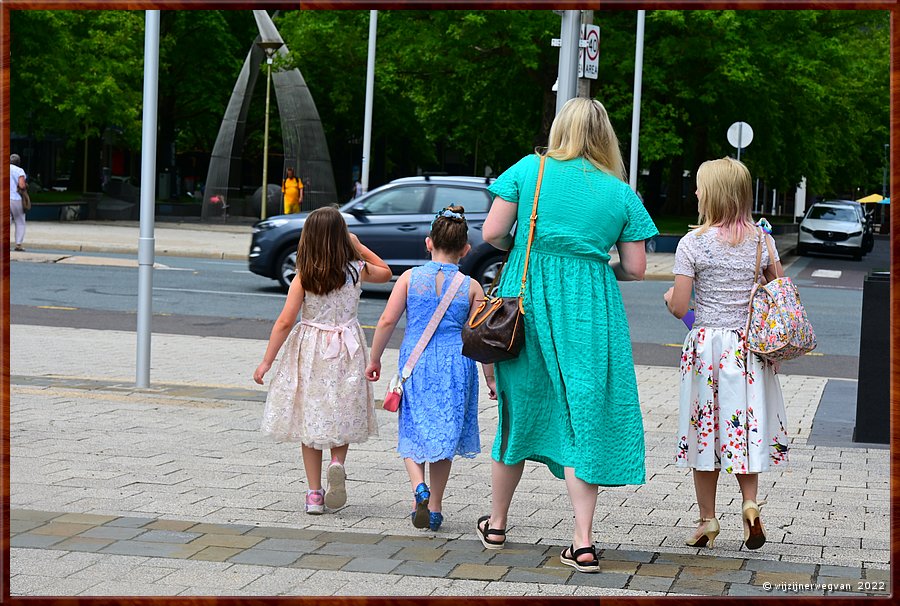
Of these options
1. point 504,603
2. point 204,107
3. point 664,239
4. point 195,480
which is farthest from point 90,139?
point 504,603

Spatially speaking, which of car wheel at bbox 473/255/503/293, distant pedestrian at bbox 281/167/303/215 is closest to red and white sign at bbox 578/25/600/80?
car wheel at bbox 473/255/503/293

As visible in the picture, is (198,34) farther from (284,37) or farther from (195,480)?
(195,480)

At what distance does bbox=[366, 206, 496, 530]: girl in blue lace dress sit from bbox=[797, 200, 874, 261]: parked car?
31723mm

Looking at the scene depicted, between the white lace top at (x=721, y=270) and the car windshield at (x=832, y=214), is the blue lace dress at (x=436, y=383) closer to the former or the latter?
the white lace top at (x=721, y=270)

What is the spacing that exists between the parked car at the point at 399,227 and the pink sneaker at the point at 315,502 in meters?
11.0

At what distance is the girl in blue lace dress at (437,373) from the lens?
219 inches

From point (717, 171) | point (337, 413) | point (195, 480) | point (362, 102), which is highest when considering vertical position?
point (362, 102)

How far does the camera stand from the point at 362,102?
4681 centimetres

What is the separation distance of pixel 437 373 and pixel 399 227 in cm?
1151

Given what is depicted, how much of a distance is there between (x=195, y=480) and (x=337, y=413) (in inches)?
38.9

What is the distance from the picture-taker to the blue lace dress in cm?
557

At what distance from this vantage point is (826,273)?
28672 millimetres

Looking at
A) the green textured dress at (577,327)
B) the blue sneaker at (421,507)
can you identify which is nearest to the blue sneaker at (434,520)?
the blue sneaker at (421,507)

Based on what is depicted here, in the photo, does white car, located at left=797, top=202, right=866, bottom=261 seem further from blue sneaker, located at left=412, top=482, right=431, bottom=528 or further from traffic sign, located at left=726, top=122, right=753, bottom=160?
blue sneaker, located at left=412, top=482, right=431, bottom=528
